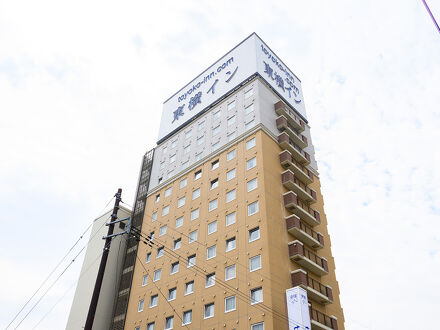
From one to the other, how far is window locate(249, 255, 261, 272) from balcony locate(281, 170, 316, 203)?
32.8ft

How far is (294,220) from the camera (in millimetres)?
39312

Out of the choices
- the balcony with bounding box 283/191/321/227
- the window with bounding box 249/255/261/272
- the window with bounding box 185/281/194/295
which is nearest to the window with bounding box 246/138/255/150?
the balcony with bounding box 283/191/321/227

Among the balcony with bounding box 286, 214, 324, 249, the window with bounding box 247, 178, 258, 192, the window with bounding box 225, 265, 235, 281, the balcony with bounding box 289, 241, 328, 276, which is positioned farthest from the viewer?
the window with bounding box 247, 178, 258, 192

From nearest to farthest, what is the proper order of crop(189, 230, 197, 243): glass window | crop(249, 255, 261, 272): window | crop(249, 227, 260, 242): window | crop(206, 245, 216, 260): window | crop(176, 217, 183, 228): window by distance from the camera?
crop(249, 255, 261, 272): window, crop(249, 227, 260, 242): window, crop(206, 245, 216, 260): window, crop(189, 230, 197, 243): glass window, crop(176, 217, 183, 228): window

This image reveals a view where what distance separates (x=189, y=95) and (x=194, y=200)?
2203cm

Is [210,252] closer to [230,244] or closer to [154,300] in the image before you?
[230,244]

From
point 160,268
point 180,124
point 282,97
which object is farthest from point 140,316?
point 282,97

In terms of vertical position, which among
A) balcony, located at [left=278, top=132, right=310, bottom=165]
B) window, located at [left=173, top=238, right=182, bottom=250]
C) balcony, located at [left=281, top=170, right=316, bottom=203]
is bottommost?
window, located at [left=173, top=238, right=182, bottom=250]

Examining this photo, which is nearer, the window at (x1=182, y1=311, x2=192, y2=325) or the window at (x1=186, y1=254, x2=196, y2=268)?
the window at (x1=182, y1=311, x2=192, y2=325)

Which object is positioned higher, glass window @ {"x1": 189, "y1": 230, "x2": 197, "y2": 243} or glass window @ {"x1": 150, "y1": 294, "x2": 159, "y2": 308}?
glass window @ {"x1": 189, "y1": 230, "x2": 197, "y2": 243}

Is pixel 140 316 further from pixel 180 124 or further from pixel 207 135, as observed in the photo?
pixel 180 124

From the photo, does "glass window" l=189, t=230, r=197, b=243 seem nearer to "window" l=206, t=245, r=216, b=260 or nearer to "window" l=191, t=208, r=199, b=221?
"window" l=191, t=208, r=199, b=221

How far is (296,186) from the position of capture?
43.2 m

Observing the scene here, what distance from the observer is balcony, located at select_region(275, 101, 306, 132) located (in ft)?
164
